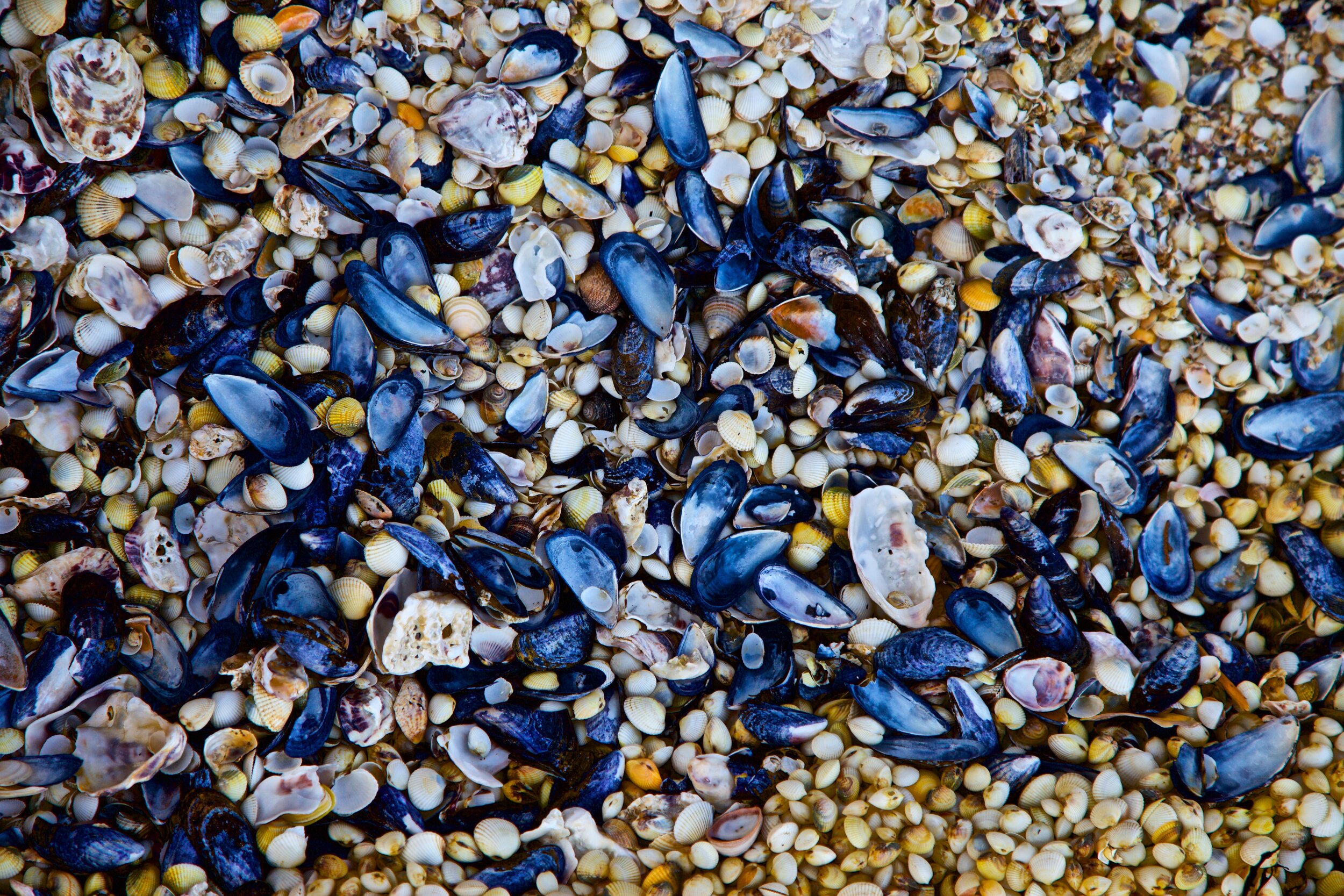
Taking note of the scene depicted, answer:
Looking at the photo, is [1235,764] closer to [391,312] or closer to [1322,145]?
[1322,145]

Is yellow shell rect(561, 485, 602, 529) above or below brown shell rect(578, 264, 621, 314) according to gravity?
below

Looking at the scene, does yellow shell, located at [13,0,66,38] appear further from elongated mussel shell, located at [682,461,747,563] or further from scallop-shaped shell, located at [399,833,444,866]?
scallop-shaped shell, located at [399,833,444,866]

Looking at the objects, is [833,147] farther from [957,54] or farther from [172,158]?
[172,158]

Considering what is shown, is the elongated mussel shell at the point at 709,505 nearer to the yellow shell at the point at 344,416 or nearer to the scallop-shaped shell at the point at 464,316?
the scallop-shaped shell at the point at 464,316

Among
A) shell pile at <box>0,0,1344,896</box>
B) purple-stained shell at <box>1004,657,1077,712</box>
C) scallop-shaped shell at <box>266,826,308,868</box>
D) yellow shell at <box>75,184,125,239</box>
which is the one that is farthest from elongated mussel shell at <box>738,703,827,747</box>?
yellow shell at <box>75,184,125,239</box>

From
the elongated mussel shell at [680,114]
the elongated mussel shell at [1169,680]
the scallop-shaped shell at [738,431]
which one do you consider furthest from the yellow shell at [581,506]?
the elongated mussel shell at [1169,680]

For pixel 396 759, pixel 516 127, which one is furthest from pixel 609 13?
pixel 396 759
